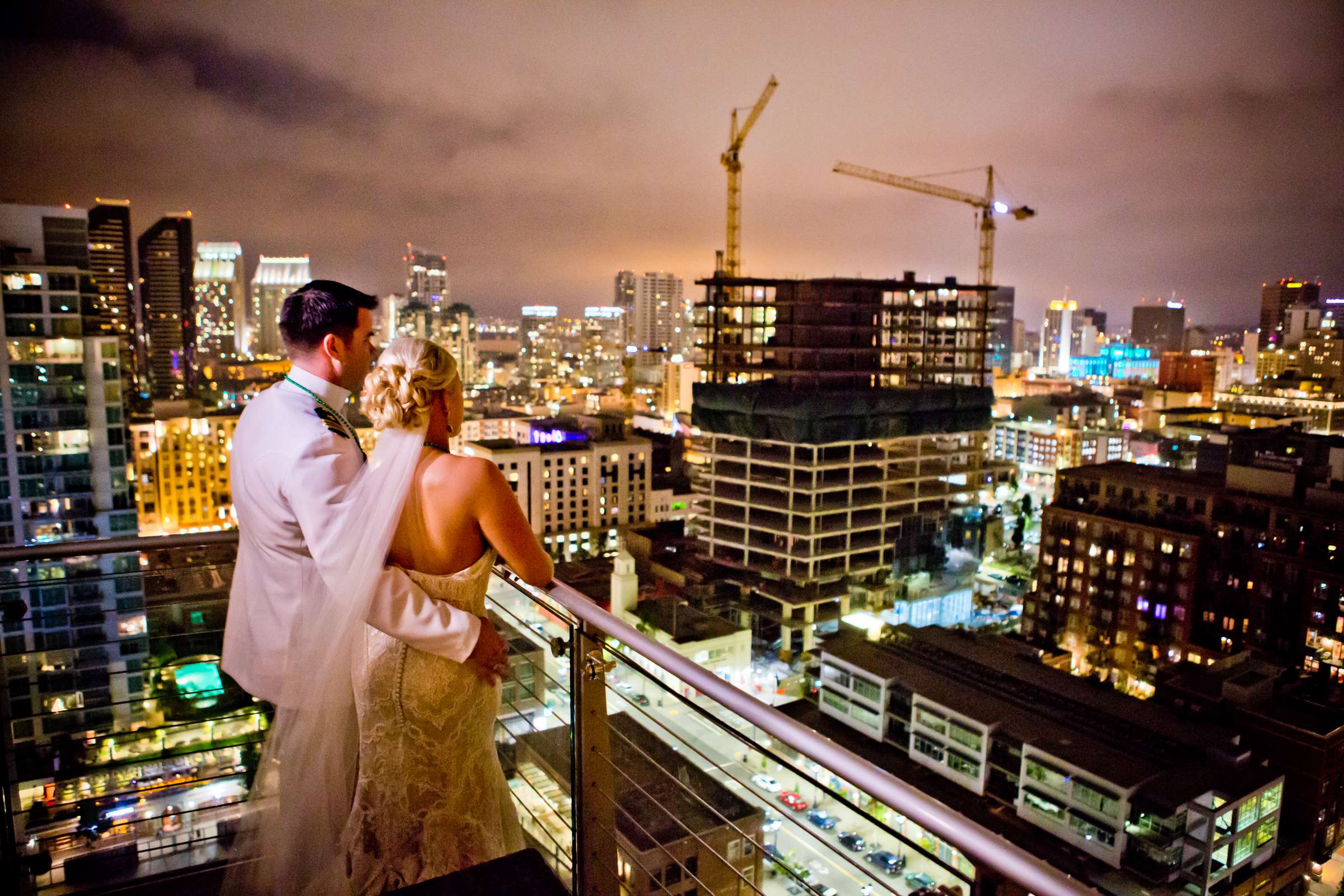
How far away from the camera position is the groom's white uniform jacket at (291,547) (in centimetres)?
155

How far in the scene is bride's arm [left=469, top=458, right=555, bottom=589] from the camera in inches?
60.5

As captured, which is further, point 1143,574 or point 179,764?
point 1143,574

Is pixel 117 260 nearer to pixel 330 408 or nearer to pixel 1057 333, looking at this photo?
pixel 330 408

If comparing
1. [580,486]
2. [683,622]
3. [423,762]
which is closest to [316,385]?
[423,762]

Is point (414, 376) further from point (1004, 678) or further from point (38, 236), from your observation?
point (1004, 678)

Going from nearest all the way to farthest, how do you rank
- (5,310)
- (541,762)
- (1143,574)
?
(541,762) < (5,310) < (1143,574)

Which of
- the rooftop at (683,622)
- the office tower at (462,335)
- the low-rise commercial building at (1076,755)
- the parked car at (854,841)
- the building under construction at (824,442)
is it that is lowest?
the parked car at (854,841)

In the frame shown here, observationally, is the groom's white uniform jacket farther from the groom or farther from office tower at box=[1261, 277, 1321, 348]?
office tower at box=[1261, 277, 1321, 348]

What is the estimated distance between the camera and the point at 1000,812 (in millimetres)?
12391

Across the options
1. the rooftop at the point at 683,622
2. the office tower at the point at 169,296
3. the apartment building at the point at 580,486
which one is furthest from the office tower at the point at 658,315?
the rooftop at the point at 683,622

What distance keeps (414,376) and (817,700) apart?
18.8m

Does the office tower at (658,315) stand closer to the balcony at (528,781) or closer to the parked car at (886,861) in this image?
the parked car at (886,861)

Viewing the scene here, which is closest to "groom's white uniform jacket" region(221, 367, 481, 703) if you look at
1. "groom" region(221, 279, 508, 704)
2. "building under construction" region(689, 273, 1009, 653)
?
"groom" region(221, 279, 508, 704)

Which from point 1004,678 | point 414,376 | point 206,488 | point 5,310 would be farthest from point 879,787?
point 206,488
